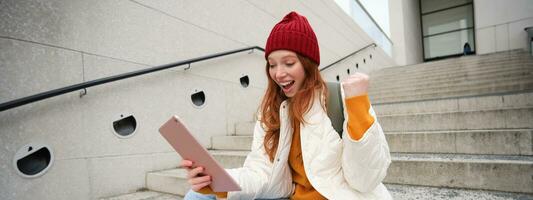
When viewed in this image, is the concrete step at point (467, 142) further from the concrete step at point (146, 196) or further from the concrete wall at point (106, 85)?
the concrete wall at point (106, 85)

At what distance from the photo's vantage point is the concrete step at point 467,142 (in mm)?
1967

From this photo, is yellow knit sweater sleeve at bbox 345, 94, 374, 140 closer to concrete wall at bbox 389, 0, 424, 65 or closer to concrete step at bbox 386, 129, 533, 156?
concrete step at bbox 386, 129, 533, 156

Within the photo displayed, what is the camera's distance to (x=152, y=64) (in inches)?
109

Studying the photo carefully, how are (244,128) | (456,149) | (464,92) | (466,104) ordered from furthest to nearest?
1. (464,92)
2. (244,128)
3. (466,104)
4. (456,149)

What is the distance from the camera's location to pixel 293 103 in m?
1.20

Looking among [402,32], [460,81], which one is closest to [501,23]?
[402,32]

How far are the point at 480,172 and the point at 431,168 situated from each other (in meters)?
0.27

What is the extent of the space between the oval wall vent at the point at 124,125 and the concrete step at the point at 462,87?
3.96 m

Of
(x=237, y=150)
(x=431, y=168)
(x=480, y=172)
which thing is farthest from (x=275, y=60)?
(x=237, y=150)

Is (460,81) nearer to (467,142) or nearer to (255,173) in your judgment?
(467,142)

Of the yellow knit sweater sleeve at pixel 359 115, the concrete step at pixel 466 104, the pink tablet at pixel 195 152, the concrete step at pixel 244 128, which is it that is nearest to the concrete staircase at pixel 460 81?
the concrete step at pixel 466 104

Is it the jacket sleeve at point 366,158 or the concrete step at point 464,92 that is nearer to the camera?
the jacket sleeve at point 366,158

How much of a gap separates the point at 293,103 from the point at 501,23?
513 inches

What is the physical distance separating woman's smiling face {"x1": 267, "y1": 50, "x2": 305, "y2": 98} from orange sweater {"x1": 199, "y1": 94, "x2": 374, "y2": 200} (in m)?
0.20
